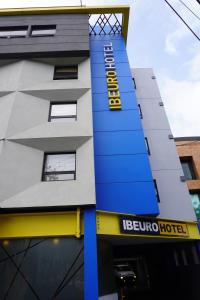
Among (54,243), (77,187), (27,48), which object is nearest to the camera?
(54,243)

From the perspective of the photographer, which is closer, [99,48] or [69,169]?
[69,169]

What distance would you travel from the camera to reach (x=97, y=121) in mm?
11664

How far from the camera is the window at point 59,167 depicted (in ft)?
29.6

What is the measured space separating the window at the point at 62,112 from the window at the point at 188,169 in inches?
402

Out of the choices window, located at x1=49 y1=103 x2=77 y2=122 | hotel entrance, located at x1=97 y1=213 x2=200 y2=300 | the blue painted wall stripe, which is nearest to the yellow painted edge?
the blue painted wall stripe

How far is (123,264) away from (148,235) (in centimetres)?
1546

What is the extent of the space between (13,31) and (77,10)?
15.7 ft

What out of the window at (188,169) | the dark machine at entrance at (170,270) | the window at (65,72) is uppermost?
the window at (65,72)

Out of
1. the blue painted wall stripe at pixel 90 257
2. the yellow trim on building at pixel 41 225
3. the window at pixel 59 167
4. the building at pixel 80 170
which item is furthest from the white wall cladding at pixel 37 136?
the blue painted wall stripe at pixel 90 257

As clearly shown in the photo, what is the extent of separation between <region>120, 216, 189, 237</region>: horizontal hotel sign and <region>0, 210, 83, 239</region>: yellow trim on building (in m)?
1.76

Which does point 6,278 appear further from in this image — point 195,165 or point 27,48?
point 195,165

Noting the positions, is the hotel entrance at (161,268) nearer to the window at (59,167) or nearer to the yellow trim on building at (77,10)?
the window at (59,167)

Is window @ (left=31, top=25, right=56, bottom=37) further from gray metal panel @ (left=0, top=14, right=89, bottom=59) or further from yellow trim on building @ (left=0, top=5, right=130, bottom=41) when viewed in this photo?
yellow trim on building @ (left=0, top=5, right=130, bottom=41)

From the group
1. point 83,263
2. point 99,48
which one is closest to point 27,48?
point 99,48
